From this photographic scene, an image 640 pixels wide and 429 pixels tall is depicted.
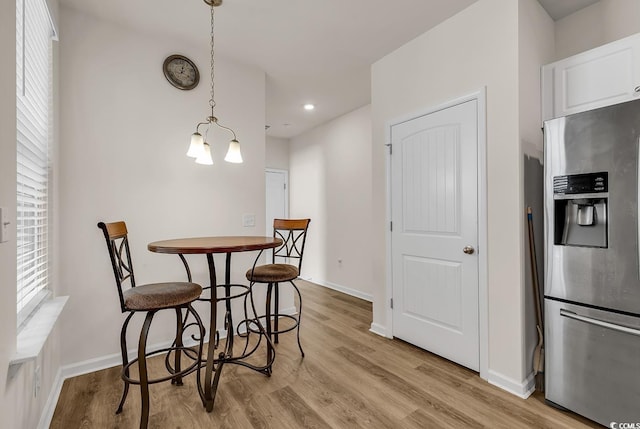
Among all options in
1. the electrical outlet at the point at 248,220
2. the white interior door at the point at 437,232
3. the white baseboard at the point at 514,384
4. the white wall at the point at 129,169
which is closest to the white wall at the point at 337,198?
the white interior door at the point at 437,232

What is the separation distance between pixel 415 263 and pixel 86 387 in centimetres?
259

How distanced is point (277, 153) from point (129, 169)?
345cm

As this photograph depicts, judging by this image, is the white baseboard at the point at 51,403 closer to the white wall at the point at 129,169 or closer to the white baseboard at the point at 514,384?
the white wall at the point at 129,169

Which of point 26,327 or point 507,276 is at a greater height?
point 507,276

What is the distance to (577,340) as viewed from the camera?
1.72 meters

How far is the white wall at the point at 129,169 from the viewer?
7.38 feet

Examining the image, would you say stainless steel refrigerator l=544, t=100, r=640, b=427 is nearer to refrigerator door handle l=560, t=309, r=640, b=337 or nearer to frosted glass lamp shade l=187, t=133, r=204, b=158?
refrigerator door handle l=560, t=309, r=640, b=337

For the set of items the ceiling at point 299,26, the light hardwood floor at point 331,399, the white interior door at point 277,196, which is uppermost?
the ceiling at point 299,26

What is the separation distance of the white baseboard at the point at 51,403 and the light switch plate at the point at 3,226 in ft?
3.87

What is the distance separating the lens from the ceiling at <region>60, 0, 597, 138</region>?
7.35ft

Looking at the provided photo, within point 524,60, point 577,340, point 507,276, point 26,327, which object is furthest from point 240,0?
point 577,340

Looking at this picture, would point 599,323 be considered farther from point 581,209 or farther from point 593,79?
point 593,79

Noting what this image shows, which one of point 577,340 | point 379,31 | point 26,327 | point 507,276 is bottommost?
point 577,340

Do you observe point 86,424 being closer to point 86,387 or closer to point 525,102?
point 86,387
